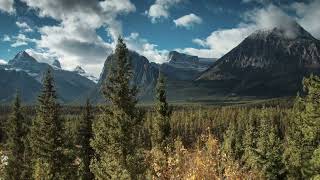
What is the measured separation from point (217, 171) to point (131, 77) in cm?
1937

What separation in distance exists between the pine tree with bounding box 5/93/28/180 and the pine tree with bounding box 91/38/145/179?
22436mm

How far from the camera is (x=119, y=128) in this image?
1252 inches

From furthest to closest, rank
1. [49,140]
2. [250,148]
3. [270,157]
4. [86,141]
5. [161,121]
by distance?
[86,141]
[250,148]
[270,157]
[161,121]
[49,140]

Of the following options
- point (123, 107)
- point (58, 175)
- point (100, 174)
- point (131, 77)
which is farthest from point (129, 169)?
point (58, 175)

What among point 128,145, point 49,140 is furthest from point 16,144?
point 128,145

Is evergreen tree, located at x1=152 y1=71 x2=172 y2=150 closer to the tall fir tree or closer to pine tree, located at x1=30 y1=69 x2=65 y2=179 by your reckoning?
pine tree, located at x1=30 y1=69 x2=65 y2=179

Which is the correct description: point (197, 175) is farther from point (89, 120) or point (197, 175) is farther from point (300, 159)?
point (89, 120)

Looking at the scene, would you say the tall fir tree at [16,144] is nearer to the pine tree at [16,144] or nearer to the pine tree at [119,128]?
the pine tree at [16,144]

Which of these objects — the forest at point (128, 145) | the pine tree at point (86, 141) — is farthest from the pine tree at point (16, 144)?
the pine tree at point (86, 141)

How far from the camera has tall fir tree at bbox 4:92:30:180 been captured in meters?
51.9

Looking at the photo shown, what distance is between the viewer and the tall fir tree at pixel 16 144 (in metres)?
51.9

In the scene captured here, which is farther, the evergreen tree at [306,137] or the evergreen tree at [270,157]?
the evergreen tree at [270,157]

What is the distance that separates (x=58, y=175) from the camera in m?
38.0

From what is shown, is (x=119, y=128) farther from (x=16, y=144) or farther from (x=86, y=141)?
(x=16, y=144)
